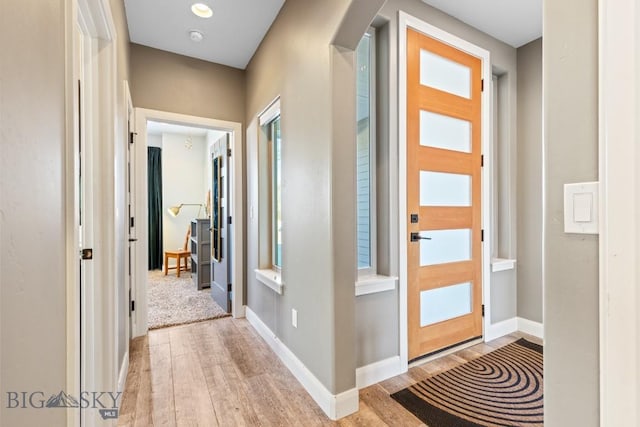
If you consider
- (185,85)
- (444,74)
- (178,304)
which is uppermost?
(185,85)

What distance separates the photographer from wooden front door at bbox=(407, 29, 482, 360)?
2.17 metres

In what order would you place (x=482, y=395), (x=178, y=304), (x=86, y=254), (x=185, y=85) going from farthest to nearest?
1. (x=178, y=304)
2. (x=185, y=85)
3. (x=482, y=395)
4. (x=86, y=254)

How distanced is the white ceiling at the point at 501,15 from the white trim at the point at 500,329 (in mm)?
2645

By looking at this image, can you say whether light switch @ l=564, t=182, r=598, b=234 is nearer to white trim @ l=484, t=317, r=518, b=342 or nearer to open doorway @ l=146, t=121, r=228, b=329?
white trim @ l=484, t=317, r=518, b=342

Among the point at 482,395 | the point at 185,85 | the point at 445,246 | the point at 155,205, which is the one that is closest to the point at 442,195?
the point at 445,246

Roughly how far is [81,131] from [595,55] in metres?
1.95

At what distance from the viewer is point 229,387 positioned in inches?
75.2

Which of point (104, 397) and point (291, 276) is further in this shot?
point (291, 276)

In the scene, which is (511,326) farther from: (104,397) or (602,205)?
(104,397)

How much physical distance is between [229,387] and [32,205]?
174 cm

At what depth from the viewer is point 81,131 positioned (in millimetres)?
1449

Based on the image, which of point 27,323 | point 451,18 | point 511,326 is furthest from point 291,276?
point 451,18

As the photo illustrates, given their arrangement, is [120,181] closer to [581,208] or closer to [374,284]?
[374,284]

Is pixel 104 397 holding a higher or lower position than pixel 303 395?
higher
